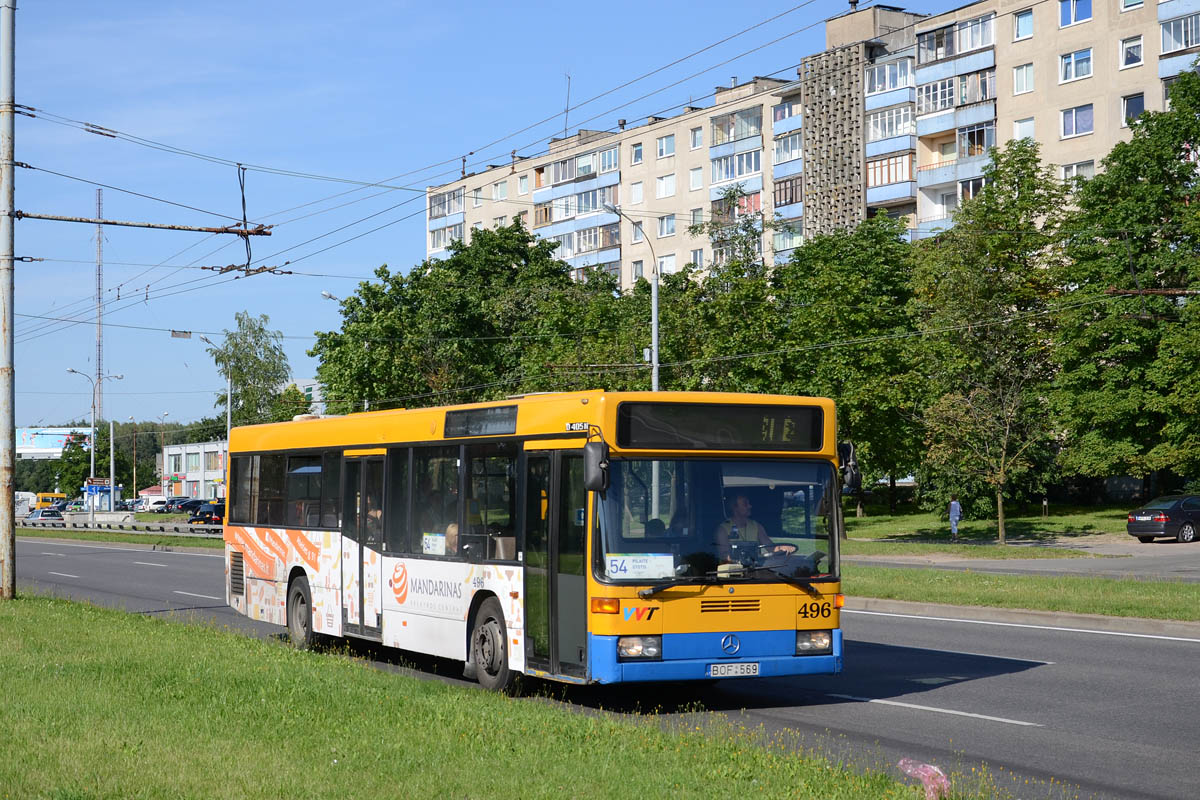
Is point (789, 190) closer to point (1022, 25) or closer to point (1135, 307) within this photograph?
point (1022, 25)

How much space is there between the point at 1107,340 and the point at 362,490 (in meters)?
43.3

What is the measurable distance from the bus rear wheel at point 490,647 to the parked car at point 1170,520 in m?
37.5

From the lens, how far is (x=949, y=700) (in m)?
12.2

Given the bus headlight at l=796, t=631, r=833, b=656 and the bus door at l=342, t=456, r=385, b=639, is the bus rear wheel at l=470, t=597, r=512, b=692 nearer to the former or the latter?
the bus door at l=342, t=456, r=385, b=639

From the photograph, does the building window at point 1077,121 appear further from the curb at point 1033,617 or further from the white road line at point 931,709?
the white road line at point 931,709

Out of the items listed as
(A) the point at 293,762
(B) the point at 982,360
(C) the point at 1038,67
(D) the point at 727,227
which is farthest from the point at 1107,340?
(A) the point at 293,762

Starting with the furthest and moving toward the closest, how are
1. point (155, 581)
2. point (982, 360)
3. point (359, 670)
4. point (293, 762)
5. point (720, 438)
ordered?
point (982, 360) < point (155, 581) < point (359, 670) < point (720, 438) < point (293, 762)

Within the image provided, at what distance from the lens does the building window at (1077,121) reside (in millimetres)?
65750

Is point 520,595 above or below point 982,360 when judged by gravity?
below

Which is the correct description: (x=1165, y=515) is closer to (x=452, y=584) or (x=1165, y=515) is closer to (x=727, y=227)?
(x=727, y=227)

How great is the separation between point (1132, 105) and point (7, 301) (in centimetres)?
5425

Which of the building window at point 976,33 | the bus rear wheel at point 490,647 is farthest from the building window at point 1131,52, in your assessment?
the bus rear wheel at point 490,647

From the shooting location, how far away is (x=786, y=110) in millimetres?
81250

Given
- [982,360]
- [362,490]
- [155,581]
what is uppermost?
[982,360]
